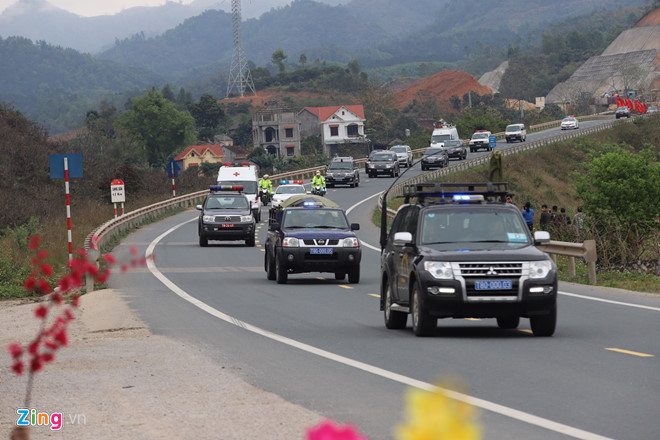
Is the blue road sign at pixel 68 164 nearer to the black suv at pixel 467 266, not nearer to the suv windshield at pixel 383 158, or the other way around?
the black suv at pixel 467 266

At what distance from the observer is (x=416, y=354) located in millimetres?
12641

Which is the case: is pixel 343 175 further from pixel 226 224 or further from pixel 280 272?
pixel 280 272

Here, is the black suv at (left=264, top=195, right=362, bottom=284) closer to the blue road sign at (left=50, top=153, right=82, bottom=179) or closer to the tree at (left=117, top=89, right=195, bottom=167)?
the blue road sign at (left=50, top=153, right=82, bottom=179)

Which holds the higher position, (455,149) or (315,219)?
(455,149)

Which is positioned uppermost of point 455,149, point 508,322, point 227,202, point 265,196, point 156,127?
point 156,127

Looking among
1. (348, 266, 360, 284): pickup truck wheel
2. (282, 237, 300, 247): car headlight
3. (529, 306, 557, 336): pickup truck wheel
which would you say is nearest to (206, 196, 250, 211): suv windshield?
(348, 266, 360, 284): pickup truck wheel

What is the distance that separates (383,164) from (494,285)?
2629 inches

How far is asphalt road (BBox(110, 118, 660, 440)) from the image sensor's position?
28.7ft

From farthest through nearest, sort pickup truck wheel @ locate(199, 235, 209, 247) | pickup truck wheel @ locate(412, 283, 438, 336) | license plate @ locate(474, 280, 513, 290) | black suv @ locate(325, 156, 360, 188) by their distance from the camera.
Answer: black suv @ locate(325, 156, 360, 188)
pickup truck wheel @ locate(199, 235, 209, 247)
pickup truck wheel @ locate(412, 283, 438, 336)
license plate @ locate(474, 280, 513, 290)

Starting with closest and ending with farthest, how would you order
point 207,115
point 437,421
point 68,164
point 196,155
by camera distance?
point 437,421
point 68,164
point 196,155
point 207,115

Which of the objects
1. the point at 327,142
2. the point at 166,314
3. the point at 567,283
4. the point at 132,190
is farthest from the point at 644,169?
the point at 327,142

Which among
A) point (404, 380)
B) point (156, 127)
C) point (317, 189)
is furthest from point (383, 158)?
point (156, 127)

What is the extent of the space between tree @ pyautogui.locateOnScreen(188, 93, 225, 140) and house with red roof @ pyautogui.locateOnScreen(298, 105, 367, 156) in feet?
93.0

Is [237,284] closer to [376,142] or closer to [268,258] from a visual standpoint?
[268,258]
